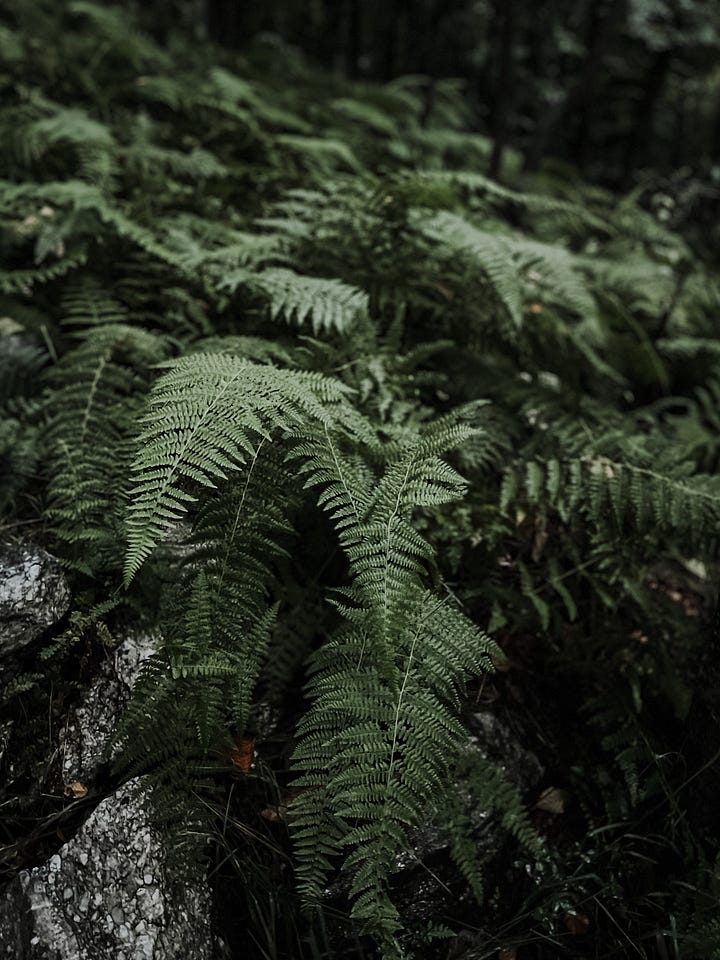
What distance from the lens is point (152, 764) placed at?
82.0 inches

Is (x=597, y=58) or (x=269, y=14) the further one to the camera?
(x=269, y=14)

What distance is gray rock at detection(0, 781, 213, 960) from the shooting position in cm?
175

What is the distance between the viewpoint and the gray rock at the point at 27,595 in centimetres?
210

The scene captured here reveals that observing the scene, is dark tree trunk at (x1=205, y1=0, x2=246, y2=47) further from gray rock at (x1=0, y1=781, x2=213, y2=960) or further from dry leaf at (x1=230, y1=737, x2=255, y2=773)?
gray rock at (x1=0, y1=781, x2=213, y2=960)

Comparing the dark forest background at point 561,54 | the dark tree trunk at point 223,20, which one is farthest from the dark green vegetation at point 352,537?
the dark tree trunk at point 223,20

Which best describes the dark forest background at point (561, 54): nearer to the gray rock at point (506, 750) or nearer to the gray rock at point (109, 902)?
the gray rock at point (506, 750)

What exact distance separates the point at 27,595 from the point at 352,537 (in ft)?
3.61

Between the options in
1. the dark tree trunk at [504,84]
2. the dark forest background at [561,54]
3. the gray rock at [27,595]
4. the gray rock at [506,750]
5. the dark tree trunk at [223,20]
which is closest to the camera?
the gray rock at [27,595]

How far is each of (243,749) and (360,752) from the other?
1.79 ft

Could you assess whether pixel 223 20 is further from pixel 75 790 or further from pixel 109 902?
pixel 109 902

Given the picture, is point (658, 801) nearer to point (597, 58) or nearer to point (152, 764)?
point (152, 764)

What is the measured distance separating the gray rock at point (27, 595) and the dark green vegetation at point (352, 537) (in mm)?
74

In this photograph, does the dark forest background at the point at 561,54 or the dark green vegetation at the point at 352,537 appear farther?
the dark forest background at the point at 561,54

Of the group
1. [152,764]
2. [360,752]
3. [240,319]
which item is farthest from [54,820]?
[240,319]
